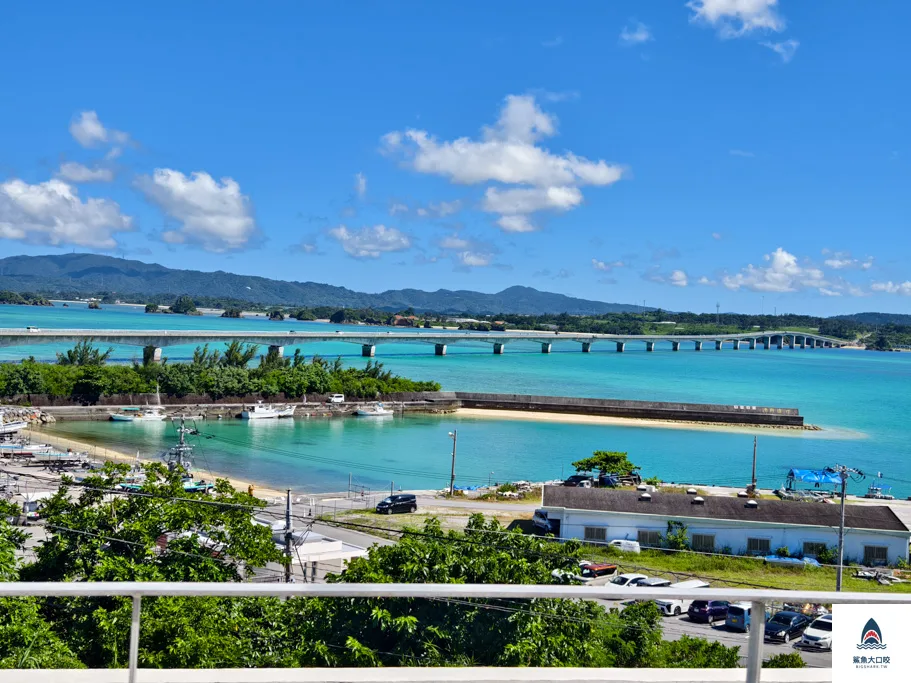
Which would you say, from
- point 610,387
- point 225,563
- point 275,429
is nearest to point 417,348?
point 610,387

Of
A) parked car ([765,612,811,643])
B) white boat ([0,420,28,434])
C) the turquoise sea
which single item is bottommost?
the turquoise sea

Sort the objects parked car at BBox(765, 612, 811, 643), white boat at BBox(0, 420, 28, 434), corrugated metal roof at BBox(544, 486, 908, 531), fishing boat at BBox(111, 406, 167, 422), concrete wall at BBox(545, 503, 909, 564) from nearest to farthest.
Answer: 1. parked car at BBox(765, 612, 811, 643)
2. concrete wall at BBox(545, 503, 909, 564)
3. corrugated metal roof at BBox(544, 486, 908, 531)
4. white boat at BBox(0, 420, 28, 434)
5. fishing boat at BBox(111, 406, 167, 422)

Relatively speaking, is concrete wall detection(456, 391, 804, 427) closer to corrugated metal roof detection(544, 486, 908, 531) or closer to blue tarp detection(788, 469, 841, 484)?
blue tarp detection(788, 469, 841, 484)

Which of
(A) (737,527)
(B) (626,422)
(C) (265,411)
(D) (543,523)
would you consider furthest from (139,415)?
(A) (737,527)

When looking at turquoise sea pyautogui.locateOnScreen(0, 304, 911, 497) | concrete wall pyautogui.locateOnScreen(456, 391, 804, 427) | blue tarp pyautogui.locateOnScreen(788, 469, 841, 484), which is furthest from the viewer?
concrete wall pyautogui.locateOnScreen(456, 391, 804, 427)

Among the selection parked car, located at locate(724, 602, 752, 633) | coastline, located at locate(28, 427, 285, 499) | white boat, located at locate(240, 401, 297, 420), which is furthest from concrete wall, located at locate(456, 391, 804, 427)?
parked car, located at locate(724, 602, 752, 633)

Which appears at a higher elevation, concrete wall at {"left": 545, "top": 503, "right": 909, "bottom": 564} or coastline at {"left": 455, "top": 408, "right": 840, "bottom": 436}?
concrete wall at {"left": 545, "top": 503, "right": 909, "bottom": 564}

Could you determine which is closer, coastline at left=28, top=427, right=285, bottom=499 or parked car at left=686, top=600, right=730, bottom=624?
parked car at left=686, top=600, right=730, bottom=624

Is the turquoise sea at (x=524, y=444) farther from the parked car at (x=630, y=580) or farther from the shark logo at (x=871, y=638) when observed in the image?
the shark logo at (x=871, y=638)
